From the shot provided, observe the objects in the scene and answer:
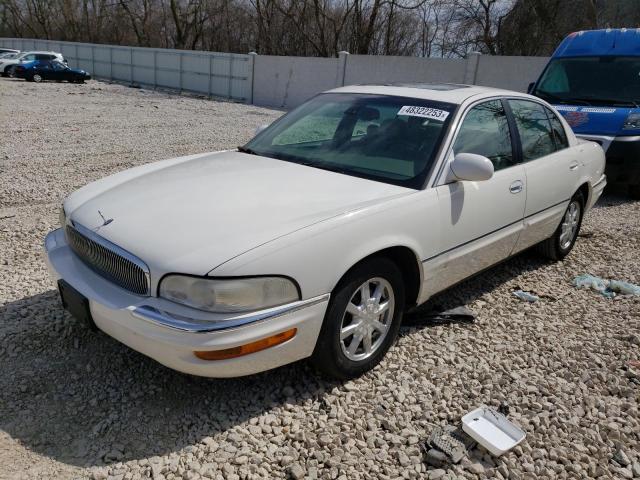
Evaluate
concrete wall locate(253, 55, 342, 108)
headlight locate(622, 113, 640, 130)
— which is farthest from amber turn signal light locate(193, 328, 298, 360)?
concrete wall locate(253, 55, 342, 108)

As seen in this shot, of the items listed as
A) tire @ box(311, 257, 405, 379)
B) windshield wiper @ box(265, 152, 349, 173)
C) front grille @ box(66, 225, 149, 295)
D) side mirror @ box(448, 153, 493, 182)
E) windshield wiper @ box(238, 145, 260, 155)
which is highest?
side mirror @ box(448, 153, 493, 182)

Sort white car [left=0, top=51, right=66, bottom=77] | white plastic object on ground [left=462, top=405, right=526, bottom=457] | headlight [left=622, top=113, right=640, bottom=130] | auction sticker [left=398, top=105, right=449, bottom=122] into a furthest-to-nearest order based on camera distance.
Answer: white car [left=0, top=51, right=66, bottom=77] < headlight [left=622, top=113, right=640, bottom=130] < auction sticker [left=398, top=105, right=449, bottom=122] < white plastic object on ground [left=462, top=405, right=526, bottom=457]

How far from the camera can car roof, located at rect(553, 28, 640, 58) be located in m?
7.75

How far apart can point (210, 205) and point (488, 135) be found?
2.07 meters

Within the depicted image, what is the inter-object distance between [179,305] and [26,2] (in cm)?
6678

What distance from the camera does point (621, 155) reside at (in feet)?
23.5

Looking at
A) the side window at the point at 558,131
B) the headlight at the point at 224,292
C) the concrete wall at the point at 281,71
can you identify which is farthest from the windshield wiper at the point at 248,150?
the concrete wall at the point at 281,71

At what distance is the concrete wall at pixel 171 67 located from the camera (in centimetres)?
2593

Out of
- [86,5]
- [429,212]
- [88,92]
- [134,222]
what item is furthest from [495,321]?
[86,5]

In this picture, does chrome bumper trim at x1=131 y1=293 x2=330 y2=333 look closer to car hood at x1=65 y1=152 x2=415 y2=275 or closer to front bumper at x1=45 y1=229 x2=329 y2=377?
front bumper at x1=45 y1=229 x2=329 y2=377

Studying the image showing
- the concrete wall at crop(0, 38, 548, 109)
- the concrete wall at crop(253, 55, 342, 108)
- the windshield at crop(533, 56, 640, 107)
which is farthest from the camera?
the concrete wall at crop(253, 55, 342, 108)

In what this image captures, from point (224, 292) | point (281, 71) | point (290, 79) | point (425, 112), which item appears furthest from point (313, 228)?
point (281, 71)

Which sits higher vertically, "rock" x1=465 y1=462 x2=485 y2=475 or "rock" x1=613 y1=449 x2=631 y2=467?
"rock" x1=613 y1=449 x2=631 y2=467

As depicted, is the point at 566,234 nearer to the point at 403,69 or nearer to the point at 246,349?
the point at 246,349
